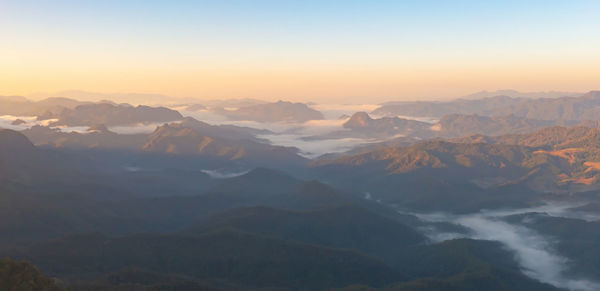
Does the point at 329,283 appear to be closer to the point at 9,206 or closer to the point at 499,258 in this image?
the point at 499,258

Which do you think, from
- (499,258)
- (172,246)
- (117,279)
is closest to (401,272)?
(499,258)

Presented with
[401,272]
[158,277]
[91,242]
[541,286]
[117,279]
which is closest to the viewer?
[117,279]

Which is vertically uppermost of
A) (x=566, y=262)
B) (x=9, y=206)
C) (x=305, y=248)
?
(x=9, y=206)

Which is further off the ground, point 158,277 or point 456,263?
point 158,277

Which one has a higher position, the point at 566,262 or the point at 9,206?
the point at 9,206

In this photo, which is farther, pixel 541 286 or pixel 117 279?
pixel 541 286

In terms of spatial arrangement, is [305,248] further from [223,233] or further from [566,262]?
[566,262]

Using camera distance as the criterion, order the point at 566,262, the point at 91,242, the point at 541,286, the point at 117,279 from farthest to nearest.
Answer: the point at 566,262 → the point at 541,286 → the point at 91,242 → the point at 117,279

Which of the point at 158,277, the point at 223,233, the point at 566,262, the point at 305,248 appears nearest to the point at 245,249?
the point at 223,233

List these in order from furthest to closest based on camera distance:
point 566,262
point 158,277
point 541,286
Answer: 1. point 566,262
2. point 541,286
3. point 158,277
